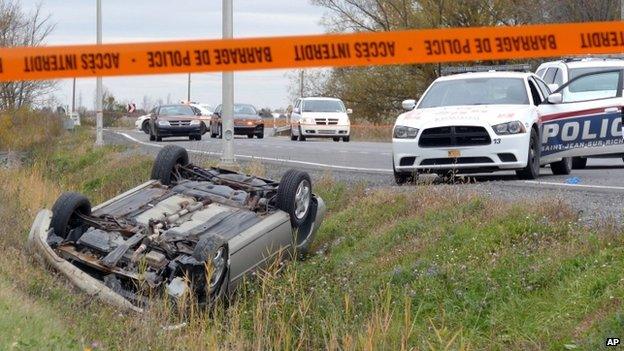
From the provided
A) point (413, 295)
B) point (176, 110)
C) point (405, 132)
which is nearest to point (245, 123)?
point (176, 110)

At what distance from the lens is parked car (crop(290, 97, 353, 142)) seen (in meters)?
37.2

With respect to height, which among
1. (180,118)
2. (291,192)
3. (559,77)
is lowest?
(180,118)

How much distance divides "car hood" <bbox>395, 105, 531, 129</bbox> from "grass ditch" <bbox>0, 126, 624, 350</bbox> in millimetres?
1443

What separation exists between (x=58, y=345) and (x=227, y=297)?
3.33 meters

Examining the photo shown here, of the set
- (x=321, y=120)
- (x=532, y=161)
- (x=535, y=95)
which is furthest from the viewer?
(x=321, y=120)

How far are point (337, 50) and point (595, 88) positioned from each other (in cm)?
1011

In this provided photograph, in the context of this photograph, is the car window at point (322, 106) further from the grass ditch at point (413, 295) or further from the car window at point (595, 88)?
the grass ditch at point (413, 295)

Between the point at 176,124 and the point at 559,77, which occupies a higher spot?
the point at 559,77

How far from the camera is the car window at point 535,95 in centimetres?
1577

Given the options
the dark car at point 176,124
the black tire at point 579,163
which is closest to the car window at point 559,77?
the black tire at point 579,163

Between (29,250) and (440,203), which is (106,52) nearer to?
(29,250)

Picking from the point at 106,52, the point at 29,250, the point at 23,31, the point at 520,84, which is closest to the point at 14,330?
the point at 106,52

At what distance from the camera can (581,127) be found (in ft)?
52.3

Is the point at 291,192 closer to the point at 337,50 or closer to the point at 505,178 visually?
the point at 337,50
